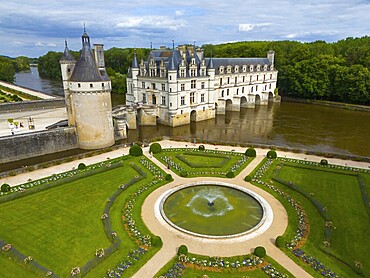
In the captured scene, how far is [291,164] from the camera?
29594 mm

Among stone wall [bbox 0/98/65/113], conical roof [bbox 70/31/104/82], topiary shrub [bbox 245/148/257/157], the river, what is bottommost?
the river

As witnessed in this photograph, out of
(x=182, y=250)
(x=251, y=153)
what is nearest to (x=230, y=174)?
(x=251, y=153)

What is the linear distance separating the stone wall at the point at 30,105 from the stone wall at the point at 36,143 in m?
18.9

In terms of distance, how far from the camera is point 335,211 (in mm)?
20984

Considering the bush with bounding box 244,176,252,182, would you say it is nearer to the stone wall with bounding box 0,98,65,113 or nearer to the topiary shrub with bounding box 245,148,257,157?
the topiary shrub with bounding box 245,148,257,157

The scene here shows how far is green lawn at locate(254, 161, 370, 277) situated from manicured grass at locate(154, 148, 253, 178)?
3.63m

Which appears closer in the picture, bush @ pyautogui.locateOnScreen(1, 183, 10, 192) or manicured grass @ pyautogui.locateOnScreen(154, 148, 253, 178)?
bush @ pyautogui.locateOnScreen(1, 183, 10, 192)

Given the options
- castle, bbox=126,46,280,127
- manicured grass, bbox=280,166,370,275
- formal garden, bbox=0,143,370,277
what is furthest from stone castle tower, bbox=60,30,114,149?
manicured grass, bbox=280,166,370,275

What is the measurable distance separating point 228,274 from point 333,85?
215 feet

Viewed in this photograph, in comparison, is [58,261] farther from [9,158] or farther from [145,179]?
[9,158]

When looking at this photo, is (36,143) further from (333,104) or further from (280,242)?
(333,104)

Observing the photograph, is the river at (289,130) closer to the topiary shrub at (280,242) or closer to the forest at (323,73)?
the forest at (323,73)

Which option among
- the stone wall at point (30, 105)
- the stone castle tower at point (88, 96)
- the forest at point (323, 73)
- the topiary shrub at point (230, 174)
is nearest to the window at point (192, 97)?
the stone castle tower at point (88, 96)

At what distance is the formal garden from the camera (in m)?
15.4
